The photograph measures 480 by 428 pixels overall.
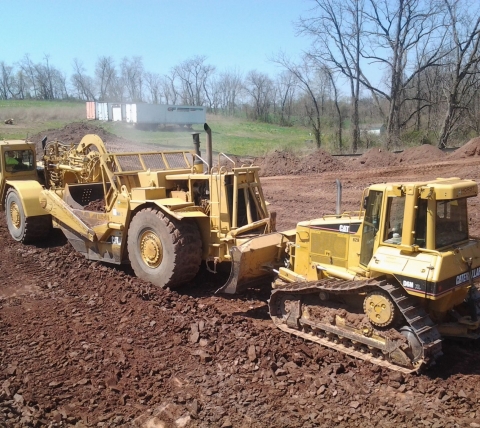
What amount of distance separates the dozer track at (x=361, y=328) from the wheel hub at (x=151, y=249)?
2084 mm

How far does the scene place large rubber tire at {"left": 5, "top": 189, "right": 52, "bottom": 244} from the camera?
10547 millimetres

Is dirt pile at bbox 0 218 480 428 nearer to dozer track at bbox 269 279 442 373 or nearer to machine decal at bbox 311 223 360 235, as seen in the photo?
dozer track at bbox 269 279 442 373

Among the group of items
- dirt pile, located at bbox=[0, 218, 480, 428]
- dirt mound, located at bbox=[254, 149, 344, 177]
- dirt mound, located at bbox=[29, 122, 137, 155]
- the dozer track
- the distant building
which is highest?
the distant building

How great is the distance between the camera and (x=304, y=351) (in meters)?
6.01

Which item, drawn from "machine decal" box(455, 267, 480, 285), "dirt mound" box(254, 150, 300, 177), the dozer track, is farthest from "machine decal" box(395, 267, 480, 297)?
"dirt mound" box(254, 150, 300, 177)

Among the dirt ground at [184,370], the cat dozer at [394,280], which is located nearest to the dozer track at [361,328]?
the cat dozer at [394,280]

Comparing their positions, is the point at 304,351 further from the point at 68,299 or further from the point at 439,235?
the point at 68,299

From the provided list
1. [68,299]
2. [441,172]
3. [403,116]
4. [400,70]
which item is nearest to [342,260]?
[68,299]

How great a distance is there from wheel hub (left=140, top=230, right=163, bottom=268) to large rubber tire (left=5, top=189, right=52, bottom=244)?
11.8ft

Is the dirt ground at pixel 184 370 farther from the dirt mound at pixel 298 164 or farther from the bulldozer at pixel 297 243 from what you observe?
the dirt mound at pixel 298 164

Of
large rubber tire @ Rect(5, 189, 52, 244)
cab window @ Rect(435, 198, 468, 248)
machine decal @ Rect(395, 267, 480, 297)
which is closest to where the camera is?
machine decal @ Rect(395, 267, 480, 297)

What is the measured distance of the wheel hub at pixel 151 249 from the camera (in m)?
7.82

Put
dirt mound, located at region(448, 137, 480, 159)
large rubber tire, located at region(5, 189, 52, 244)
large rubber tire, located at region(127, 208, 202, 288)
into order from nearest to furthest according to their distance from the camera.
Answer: large rubber tire, located at region(127, 208, 202, 288), large rubber tire, located at region(5, 189, 52, 244), dirt mound, located at region(448, 137, 480, 159)

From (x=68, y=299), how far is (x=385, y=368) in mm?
4762
